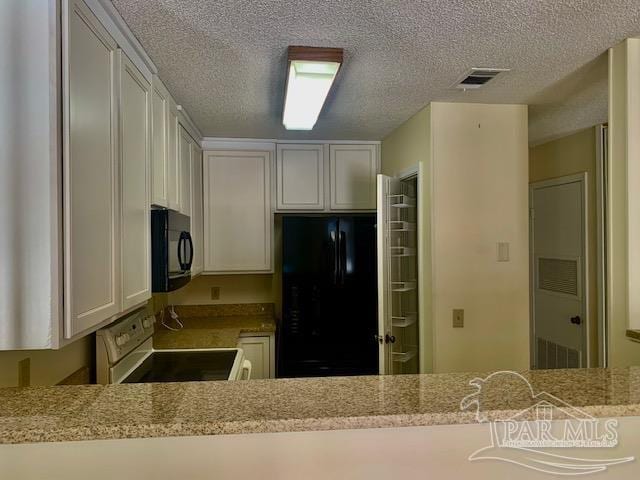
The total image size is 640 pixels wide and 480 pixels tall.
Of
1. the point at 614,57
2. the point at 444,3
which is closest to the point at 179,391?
the point at 444,3

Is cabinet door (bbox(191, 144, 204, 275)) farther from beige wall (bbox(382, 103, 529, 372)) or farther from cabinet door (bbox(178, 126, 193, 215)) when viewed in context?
beige wall (bbox(382, 103, 529, 372))

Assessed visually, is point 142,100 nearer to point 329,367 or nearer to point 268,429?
point 268,429

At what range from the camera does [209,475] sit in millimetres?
886

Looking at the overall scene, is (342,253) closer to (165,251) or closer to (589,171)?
(165,251)

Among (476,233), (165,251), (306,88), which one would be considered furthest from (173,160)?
(476,233)

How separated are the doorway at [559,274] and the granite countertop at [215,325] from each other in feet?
8.08

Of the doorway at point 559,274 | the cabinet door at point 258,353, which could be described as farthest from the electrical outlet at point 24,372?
the doorway at point 559,274

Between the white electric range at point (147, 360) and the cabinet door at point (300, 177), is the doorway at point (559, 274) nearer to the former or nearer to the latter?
the cabinet door at point (300, 177)

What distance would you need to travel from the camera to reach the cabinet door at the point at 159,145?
1.89 meters

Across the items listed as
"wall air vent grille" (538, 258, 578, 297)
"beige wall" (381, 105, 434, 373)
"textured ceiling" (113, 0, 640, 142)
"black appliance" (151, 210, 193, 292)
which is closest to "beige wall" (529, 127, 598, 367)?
"wall air vent grille" (538, 258, 578, 297)

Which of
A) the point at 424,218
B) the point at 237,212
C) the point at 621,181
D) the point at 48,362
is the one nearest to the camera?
the point at 48,362

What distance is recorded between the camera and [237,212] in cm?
326

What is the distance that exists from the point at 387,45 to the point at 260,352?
7.96 feet

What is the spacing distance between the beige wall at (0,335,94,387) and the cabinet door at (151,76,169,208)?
764mm
